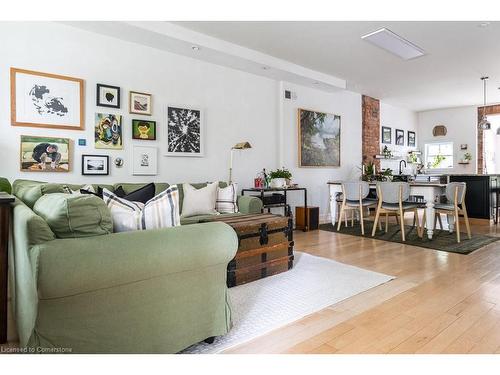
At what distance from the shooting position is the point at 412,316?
226cm

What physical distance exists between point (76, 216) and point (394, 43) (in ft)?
15.0

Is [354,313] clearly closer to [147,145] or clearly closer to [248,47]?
[147,145]

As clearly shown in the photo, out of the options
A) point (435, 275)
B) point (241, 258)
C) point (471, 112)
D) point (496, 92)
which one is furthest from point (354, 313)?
point (471, 112)

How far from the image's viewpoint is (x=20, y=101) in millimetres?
3518

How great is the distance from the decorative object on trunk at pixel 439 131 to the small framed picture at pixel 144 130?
321 inches

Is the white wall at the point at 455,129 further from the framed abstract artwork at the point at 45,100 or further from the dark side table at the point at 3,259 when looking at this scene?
the dark side table at the point at 3,259

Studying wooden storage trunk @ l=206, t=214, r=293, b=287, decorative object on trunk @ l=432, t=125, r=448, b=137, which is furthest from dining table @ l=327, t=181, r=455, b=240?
decorative object on trunk @ l=432, t=125, r=448, b=137

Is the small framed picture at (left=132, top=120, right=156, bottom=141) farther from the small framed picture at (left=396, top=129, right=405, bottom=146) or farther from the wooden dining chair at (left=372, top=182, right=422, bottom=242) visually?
the small framed picture at (left=396, top=129, right=405, bottom=146)

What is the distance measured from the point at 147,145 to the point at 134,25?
1.43 metres

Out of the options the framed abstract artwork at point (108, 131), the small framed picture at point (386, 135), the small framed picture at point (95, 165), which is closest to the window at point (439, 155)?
the small framed picture at point (386, 135)

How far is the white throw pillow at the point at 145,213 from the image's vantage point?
1.76 metres

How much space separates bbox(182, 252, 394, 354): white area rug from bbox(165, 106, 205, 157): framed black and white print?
2.24 metres

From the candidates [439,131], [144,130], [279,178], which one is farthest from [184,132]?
[439,131]

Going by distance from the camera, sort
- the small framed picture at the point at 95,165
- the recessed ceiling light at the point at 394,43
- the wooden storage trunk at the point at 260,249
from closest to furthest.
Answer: the wooden storage trunk at the point at 260,249 < the small framed picture at the point at 95,165 < the recessed ceiling light at the point at 394,43
